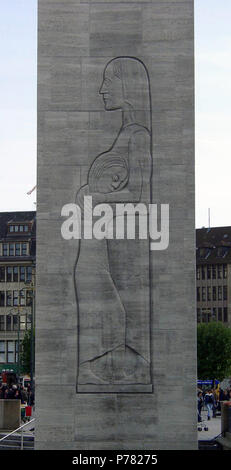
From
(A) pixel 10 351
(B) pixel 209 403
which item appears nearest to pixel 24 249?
(A) pixel 10 351

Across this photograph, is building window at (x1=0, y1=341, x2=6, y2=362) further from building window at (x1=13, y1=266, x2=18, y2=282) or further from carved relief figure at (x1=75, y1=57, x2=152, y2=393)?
carved relief figure at (x1=75, y1=57, x2=152, y2=393)

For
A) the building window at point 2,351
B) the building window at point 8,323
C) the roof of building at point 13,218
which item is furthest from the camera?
the roof of building at point 13,218

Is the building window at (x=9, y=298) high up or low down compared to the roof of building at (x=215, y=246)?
down

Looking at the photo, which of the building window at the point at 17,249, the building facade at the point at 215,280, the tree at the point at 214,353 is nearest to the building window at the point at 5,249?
the building window at the point at 17,249

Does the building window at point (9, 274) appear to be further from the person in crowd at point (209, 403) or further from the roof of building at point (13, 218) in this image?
the person in crowd at point (209, 403)

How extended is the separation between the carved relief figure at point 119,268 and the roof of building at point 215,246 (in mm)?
113597

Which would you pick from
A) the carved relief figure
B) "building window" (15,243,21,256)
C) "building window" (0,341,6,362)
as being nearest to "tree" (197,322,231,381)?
"building window" (15,243,21,256)

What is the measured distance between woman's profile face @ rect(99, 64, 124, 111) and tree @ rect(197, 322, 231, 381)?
72.8 m

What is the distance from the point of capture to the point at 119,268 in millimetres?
34406

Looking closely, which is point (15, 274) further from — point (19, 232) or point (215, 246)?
point (215, 246)

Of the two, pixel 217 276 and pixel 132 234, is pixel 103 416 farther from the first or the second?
pixel 217 276

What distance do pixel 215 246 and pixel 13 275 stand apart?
90.9 feet

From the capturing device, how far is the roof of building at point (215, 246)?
148875 millimetres

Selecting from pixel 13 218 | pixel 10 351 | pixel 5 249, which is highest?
pixel 13 218
